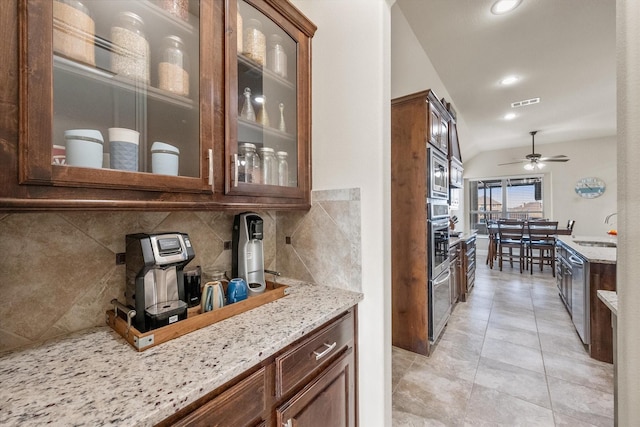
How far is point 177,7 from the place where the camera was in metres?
0.90

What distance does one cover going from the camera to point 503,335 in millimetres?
2652

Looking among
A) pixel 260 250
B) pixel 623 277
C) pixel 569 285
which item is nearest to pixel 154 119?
pixel 260 250

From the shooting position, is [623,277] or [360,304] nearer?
[623,277]

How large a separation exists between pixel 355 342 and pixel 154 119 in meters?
1.24

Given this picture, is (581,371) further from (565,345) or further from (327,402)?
(327,402)

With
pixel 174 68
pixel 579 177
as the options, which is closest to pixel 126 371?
pixel 174 68

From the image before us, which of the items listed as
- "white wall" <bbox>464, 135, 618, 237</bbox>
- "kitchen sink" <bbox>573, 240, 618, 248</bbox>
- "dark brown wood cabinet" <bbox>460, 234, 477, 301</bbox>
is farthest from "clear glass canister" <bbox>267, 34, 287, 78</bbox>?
"white wall" <bbox>464, 135, 618, 237</bbox>

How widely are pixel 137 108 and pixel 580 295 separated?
354cm

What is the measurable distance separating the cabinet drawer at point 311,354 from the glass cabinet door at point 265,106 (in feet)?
2.02

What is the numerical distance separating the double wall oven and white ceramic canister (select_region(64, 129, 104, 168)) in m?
2.08

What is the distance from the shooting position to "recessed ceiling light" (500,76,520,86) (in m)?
3.21

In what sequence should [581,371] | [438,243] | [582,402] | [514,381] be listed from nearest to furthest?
[582,402]
[514,381]
[581,371]
[438,243]

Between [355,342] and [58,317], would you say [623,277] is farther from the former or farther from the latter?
[58,317]

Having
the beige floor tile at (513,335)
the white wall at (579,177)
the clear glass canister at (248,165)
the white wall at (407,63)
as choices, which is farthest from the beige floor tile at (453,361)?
the white wall at (579,177)
